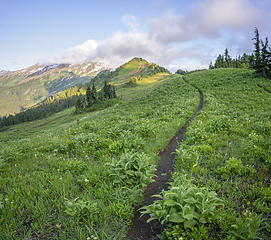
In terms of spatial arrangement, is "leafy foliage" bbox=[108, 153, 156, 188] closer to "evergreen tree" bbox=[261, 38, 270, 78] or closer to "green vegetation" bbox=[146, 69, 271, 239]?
"green vegetation" bbox=[146, 69, 271, 239]

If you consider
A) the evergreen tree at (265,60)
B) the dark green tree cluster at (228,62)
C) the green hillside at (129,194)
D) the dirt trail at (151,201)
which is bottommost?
the dirt trail at (151,201)

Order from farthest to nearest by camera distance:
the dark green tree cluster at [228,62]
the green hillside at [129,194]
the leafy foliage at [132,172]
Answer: the dark green tree cluster at [228,62] < the leafy foliage at [132,172] < the green hillside at [129,194]

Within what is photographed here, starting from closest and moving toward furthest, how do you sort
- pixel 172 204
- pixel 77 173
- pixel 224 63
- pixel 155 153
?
pixel 172 204, pixel 77 173, pixel 155 153, pixel 224 63

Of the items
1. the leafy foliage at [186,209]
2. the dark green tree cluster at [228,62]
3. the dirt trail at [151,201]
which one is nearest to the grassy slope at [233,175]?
the leafy foliage at [186,209]

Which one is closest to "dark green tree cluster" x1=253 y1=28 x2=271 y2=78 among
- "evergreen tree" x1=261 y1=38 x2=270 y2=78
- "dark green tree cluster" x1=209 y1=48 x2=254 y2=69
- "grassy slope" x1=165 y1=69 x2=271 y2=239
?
"evergreen tree" x1=261 y1=38 x2=270 y2=78

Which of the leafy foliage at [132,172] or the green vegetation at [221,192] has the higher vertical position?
the leafy foliage at [132,172]

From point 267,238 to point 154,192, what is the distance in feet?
9.30

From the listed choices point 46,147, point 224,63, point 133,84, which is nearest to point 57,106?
point 133,84

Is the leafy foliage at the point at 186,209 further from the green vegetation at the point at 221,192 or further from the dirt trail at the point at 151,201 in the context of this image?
the dirt trail at the point at 151,201

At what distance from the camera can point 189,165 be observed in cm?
632

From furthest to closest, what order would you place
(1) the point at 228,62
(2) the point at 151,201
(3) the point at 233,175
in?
(1) the point at 228,62 < (3) the point at 233,175 < (2) the point at 151,201

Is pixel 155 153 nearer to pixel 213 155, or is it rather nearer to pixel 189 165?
pixel 189 165

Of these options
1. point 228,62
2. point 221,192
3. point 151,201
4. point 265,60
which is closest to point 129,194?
point 151,201

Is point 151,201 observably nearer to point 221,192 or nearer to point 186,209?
point 186,209
